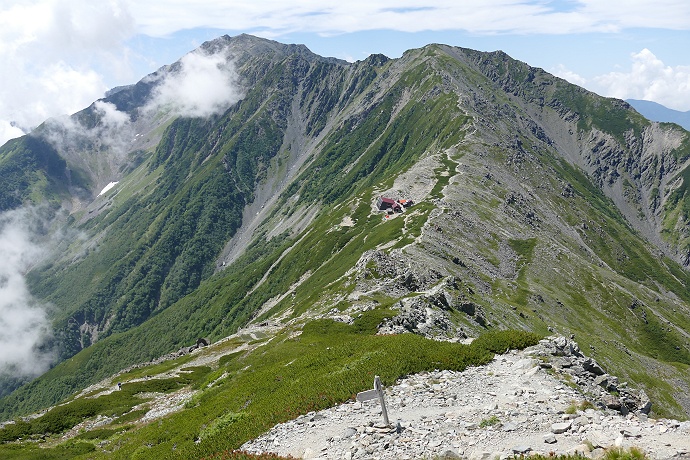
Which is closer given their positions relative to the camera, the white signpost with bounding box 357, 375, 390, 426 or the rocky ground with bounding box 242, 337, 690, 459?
the rocky ground with bounding box 242, 337, 690, 459

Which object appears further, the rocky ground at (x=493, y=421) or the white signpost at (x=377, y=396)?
the white signpost at (x=377, y=396)

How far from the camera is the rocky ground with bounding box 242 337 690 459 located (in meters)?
17.6

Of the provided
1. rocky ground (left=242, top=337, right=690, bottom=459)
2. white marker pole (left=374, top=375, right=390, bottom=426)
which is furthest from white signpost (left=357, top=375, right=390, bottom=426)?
rocky ground (left=242, top=337, right=690, bottom=459)

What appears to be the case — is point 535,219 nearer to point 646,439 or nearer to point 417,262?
point 417,262

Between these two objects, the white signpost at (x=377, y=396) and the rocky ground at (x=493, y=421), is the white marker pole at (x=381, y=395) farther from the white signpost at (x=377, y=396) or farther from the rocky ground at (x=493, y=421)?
the rocky ground at (x=493, y=421)

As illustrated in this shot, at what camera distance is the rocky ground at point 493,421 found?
694 inches

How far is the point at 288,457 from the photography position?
20375 mm

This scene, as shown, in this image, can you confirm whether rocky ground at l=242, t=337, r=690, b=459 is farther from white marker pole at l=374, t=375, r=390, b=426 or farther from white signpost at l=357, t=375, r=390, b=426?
white signpost at l=357, t=375, r=390, b=426

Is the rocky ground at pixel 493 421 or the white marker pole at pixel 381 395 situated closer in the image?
the rocky ground at pixel 493 421

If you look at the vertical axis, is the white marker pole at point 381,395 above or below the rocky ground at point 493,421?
above

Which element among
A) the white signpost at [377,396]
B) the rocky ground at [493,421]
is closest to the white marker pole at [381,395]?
the white signpost at [377,396]

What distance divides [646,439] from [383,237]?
124 meters

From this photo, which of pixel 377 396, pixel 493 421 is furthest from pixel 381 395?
pixel 493 421

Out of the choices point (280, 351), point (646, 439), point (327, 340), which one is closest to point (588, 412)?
point (646, 439)
